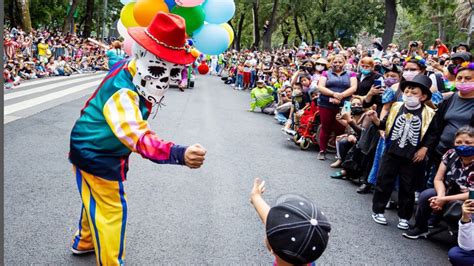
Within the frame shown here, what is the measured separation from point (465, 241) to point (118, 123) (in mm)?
2966

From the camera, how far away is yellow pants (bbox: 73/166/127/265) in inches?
128

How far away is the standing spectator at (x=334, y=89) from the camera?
795 centimetres

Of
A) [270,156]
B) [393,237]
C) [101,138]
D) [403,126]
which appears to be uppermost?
[101,138]

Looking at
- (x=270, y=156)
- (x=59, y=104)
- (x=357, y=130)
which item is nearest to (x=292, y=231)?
(x=357, y=130)

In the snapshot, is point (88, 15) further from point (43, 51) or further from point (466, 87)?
point (466, 87)

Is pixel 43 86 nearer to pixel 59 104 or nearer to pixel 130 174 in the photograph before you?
pixel 59 104

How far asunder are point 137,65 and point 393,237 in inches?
135

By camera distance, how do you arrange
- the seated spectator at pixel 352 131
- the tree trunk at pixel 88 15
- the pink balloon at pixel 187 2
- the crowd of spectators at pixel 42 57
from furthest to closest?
the tree trunk at pixel 88 15 < the crowd of spectators at pixel 42 57 < the seated spectator at pixel 352 131 < the pink balloon at pixel 187 2

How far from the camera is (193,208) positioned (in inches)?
212

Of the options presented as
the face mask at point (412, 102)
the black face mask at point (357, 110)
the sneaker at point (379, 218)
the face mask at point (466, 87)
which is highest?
the face mask at point (466, 87)

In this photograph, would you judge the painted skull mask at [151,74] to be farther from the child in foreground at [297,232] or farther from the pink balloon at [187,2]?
the child in foreground at [297,232]

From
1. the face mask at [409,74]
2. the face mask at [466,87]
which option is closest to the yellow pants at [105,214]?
the face mask at [466,87]

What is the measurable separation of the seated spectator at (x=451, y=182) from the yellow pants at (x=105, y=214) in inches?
121

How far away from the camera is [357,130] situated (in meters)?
7.41
